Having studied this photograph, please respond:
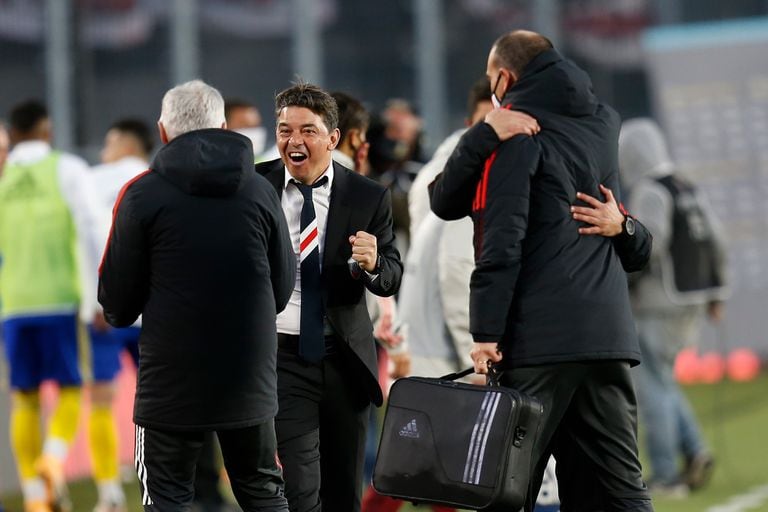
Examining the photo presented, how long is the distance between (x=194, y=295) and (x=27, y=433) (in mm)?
3735

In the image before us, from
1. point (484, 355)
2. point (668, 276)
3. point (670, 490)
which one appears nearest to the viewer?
point (484, 355)

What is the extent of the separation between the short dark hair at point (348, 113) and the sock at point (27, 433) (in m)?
3.01

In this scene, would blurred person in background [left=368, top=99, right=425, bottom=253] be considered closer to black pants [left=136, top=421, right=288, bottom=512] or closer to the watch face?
the watch face

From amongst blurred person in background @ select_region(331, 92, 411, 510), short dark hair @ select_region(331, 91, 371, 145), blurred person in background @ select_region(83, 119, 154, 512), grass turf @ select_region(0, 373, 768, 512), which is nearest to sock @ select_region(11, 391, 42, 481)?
blurred person in background @ select_region(83, 119, 154, 512)

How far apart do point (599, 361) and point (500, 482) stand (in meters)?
0.54

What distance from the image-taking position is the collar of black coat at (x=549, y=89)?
18.0ft

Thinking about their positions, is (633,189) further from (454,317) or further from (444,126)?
(444,126)

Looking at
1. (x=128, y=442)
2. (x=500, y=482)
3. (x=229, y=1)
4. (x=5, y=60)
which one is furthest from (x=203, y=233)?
(x=229, y=1)

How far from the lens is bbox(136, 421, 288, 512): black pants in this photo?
531 centimetres

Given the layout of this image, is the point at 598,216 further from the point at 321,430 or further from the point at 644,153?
the point at 644,153

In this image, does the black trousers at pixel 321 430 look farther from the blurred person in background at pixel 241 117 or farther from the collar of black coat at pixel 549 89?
the blurred person in background at pixel 241 117

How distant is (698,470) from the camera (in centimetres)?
923

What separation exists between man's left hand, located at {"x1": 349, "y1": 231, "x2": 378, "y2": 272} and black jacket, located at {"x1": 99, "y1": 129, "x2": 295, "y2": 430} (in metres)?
0.35

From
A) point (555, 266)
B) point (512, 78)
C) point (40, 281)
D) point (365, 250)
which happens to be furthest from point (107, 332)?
point (555, 266)
